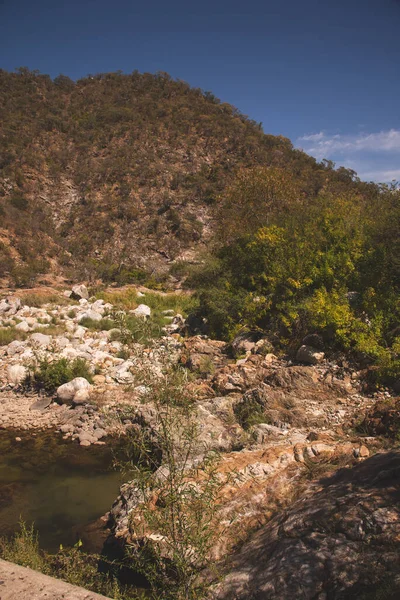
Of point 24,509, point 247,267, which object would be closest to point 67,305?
point 247,267

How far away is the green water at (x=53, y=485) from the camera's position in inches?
217

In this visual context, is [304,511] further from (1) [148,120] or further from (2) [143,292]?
(1) [148,120]

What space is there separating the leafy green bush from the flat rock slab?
765 centimetres

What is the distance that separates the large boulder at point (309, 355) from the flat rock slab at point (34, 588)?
21.5ft

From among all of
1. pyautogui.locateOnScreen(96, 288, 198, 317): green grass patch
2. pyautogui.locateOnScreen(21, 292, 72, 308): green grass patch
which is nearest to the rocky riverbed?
pyautogui.locateOnScreen(21, 292, 72, 308): green grass patch

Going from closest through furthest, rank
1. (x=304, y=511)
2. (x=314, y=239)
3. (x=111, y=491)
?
(x=304, y=511)
(x=111, y=491)
(x=314, y=239)

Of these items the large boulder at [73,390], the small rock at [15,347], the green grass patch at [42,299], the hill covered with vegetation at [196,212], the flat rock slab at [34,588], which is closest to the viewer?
the flat rock slab at [34,588]

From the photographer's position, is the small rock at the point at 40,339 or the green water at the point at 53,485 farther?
the small rock at the point at 40,339

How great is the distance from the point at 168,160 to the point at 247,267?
28.3 metres

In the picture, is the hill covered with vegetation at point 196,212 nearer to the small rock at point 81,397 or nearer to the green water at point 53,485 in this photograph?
the small rock at point 81,397

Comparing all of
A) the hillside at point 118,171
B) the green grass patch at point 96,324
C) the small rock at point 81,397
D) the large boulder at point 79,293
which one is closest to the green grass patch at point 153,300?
the large boulder at point 79,293

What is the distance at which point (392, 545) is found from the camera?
2.94 meters

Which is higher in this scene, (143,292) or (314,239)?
(314,239)

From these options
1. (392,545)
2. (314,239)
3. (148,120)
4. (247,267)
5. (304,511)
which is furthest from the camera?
(148,120)
